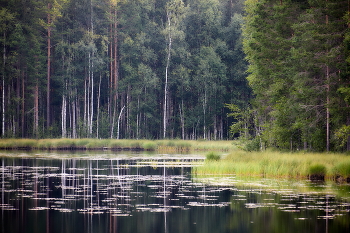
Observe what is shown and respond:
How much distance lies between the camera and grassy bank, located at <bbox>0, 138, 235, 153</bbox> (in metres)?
55.5

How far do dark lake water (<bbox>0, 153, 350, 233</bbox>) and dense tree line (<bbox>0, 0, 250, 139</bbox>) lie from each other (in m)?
40.5

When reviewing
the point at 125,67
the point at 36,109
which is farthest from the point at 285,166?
the point at 125,67

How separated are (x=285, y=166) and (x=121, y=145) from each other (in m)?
35.4

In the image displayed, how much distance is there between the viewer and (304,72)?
96.5ft

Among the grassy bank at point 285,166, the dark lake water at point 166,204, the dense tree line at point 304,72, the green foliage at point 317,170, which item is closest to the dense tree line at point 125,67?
the dense tree line at point 304,72

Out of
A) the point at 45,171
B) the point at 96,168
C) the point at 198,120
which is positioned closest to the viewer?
the point at 45,171

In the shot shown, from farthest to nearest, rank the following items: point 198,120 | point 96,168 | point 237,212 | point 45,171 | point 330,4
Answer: point 198,120, point 96,168, point 45,171, point 330,4, point 237,212

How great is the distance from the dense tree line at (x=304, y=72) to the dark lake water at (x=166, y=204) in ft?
20.9

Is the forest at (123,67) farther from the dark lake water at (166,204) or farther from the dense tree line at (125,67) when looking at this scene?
the dark lake water at (166,204)

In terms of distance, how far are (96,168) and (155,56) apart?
139ft

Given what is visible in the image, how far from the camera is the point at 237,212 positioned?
53.9 feet

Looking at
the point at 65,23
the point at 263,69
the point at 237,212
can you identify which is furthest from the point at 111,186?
the point at 65,23

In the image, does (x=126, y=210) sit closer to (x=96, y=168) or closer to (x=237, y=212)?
(x=237, y=212)

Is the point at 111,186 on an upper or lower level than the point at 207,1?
lower
